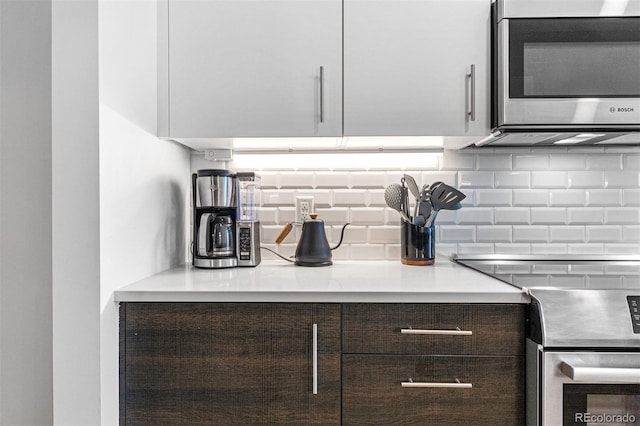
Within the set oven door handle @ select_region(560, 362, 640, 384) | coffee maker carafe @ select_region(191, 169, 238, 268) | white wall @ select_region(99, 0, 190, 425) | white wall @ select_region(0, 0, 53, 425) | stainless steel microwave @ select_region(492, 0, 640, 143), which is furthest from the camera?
coffee maker carafe @ select_region(191, 169, 238, 268)

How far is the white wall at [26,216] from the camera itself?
134 centimetres

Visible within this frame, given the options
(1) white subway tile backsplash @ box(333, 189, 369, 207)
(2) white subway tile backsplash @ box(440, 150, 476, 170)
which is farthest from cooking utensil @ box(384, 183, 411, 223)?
(2) white subway tile backsplash @ box(440, 150, 476, 170)

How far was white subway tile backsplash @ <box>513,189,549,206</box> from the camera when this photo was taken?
1890mm

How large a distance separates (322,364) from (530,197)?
117cm

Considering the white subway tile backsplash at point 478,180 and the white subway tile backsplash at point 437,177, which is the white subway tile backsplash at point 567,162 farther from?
the white subway tile backsplash at point 437,177

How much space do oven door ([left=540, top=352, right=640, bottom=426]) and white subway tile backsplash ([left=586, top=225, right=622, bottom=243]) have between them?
0.84 m

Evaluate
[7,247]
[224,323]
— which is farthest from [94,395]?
[7,247]

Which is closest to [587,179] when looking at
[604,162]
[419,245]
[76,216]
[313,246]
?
[604,162]

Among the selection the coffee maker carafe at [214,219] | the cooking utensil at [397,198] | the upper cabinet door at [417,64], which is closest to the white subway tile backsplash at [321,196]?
the cooking utensil at [397,198]

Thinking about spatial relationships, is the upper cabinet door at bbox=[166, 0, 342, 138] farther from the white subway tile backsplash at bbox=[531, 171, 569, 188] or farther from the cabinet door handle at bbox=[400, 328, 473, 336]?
the white subway tile backsplash at bbox=[531, 171, 569, 188]

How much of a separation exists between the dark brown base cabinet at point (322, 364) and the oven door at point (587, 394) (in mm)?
93

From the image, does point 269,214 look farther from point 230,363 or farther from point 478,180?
point 478,180

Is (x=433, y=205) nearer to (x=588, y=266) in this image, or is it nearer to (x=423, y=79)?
(x=423, y=79)

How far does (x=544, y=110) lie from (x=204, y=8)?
1.18 m
